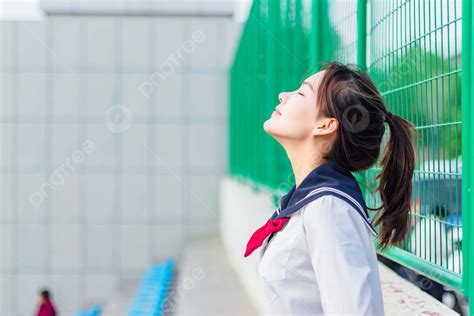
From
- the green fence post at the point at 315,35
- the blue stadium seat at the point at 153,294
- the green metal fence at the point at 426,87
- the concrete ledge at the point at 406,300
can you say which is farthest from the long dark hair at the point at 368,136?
the blue stadium seat at the point at 153,294

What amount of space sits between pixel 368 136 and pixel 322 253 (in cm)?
41

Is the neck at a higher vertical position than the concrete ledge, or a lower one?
higher

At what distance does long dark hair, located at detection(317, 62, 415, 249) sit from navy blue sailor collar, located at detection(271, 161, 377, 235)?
64mm

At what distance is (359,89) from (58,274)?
1329cm

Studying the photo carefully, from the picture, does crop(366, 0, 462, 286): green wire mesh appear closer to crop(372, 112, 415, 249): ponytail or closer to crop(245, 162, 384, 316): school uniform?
crop(372, 112, 415, 249): ponytail

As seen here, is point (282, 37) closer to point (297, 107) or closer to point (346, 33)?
point (346, 33)

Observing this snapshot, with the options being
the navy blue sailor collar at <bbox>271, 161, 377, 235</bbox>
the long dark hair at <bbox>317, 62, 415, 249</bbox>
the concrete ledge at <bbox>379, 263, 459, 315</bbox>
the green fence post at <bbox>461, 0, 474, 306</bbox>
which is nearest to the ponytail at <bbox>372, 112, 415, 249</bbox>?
the long dark hair at <bbox>317, 62, 415, 249</bbox>

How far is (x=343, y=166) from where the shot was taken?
177cm

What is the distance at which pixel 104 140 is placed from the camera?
14.4 meters

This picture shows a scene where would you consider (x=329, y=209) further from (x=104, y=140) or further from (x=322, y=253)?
(x=104, y=140)

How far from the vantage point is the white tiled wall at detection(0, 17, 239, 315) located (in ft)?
47.0

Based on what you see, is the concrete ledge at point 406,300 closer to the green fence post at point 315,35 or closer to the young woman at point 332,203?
the young woman at point 332,203

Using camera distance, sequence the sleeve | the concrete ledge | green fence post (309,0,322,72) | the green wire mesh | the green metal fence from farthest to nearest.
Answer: green fence post (309,0,322,72) < the concrete ledge < the green wire mesh < the green metal fence < the sleeve

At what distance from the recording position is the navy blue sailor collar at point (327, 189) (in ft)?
5.20
